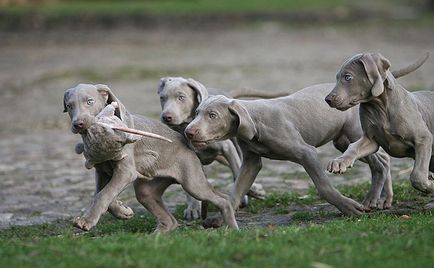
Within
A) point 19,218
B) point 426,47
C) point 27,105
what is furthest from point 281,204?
point 426,47

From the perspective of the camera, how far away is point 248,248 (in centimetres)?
712

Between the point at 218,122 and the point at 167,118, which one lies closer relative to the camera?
the point at 218,122

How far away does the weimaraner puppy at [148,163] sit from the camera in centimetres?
871

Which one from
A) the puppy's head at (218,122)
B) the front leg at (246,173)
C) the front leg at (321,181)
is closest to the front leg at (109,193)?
the puppy's head at (218,122)

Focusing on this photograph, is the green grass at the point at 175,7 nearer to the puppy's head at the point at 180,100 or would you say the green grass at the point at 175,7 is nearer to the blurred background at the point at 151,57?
the blurred background at the point at 151,57

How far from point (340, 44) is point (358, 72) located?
19726 millimetres

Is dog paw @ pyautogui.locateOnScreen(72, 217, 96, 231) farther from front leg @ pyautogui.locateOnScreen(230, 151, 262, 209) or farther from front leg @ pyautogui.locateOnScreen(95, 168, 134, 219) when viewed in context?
front leg @ pyautogui.locateOnScreen(230, 151, 262, 209)

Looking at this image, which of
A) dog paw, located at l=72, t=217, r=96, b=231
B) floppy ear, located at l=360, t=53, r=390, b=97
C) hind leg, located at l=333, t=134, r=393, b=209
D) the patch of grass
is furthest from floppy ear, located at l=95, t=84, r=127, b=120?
hind leg, located at l=333, t=134, r=393, b=209

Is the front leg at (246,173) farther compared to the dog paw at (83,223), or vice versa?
the front leg at (246,173)

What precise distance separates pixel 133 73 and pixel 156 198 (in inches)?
597

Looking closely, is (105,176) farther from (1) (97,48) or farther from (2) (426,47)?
(1) (97,48)

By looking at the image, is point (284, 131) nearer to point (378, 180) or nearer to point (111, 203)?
point (378, 180)

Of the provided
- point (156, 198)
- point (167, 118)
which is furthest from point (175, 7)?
point (156, 198)

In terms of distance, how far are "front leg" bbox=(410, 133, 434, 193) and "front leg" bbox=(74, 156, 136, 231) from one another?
2383 mm
